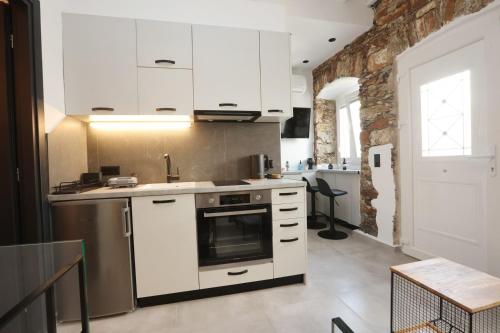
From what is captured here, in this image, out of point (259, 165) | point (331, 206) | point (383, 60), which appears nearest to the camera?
point (259, 165)

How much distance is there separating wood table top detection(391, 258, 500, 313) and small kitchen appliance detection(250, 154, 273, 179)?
1.47m

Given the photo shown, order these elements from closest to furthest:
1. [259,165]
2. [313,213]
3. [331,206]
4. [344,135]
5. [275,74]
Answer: [275,74], [259,165], [331,206], [313,213], [344,135]

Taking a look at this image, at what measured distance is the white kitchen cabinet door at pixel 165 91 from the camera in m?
2.10

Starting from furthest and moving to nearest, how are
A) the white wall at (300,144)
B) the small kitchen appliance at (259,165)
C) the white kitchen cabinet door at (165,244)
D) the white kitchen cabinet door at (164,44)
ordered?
the white wall at (300,144) < the small kitchen appliance at (259,165) < the white kitchen cabinet door at (164,44) < the white kitchen cabinet door at (165,244)

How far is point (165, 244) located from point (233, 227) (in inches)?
22.1

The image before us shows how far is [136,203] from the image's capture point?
1835mm

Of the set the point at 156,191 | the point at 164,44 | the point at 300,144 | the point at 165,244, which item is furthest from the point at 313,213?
the point at 164,44

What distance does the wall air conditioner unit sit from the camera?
13.8ft

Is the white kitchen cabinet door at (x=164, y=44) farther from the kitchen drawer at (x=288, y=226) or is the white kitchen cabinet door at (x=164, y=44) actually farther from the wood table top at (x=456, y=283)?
the wood table top at (x=456, y=283)

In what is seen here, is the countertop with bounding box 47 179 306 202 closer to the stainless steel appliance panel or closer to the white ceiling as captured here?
the stainless steel appliance panel

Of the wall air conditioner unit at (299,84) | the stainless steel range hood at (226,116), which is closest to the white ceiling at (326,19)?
the wall air conditioner unit at (299,84)

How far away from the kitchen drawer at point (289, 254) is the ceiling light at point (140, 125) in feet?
4.96

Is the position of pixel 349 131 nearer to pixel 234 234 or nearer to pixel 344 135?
pixel 344 135

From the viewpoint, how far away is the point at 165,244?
6.20ft
